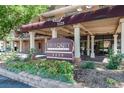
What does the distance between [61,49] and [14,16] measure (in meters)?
9.48

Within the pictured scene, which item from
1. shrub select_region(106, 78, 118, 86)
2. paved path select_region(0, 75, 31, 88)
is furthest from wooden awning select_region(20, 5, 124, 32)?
paved path select_region(0, 75, 31, 88)

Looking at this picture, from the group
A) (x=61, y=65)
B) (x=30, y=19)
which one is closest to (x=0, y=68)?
(x=61, y=65)

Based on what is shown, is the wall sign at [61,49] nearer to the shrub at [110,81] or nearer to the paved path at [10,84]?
the paved path at [10,84]

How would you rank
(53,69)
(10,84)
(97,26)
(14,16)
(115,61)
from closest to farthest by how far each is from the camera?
(53,69) → (10,84) → (115,61) → (97,26) → (14,16)

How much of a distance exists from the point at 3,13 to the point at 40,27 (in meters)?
4.14

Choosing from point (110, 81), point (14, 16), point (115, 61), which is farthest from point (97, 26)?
point (110, 81)

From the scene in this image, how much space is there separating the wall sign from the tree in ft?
25.1

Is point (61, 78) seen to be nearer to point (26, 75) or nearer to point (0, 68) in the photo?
point (26, 75)

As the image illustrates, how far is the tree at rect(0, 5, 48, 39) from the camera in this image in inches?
714

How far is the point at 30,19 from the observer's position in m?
20.6

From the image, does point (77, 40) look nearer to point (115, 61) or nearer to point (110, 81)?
point (115, 61)

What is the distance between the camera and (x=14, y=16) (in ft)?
63.3

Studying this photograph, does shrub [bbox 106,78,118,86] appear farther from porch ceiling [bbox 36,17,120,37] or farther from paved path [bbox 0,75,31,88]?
porch ceiling [bbox 36,17,120,37]

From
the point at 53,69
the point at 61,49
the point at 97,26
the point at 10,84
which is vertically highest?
the point at 97,26
